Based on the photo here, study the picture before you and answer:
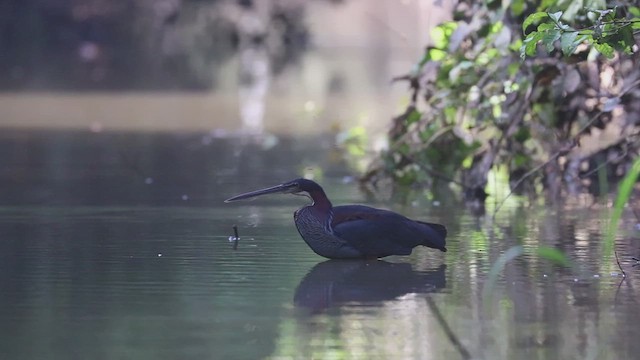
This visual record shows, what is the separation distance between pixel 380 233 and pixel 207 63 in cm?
1858

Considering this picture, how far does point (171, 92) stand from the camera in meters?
20.4

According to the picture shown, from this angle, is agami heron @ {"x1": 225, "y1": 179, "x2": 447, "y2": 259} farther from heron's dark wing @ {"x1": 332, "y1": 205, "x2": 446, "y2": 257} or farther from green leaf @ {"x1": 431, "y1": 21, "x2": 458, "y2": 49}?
green leaf @ {"x1": 431, "y1": 21, "x2": 458, "y2": 49}

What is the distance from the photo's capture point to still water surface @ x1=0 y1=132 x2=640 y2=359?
5.63m

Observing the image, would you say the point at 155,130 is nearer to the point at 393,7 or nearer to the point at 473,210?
the point at 473,210

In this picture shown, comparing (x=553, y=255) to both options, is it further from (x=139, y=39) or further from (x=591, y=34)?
(x=139, y=39)

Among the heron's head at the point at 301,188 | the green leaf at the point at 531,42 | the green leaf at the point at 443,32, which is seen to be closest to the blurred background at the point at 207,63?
the green leaf at the point at 443,32

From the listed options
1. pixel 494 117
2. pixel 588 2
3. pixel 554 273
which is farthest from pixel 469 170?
pixel 554 273

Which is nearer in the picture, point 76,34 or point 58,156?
point 58,156

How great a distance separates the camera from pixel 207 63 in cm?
2602

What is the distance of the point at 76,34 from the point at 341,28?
313 inches

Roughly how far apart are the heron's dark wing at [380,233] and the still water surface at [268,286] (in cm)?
11

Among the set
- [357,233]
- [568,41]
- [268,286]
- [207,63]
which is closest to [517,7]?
[357,233]

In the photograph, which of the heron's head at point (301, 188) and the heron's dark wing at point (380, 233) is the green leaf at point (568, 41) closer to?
the heron's dark wing at point (380, 233)

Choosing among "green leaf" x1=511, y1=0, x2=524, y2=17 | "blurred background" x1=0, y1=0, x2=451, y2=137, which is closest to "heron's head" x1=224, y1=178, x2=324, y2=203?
"green leaf" x1=511, y1=0, x2=524, y2=17
